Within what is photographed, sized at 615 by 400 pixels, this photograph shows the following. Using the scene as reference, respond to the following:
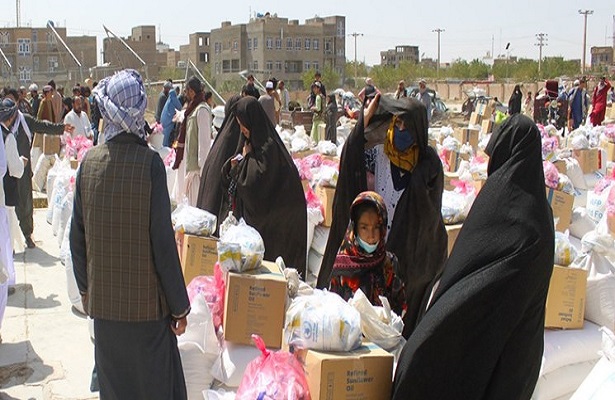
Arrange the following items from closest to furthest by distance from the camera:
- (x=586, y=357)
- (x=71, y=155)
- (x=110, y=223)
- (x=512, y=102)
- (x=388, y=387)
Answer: (x=388, y=387)
(x=110, y=223)
(x=586, y=357)
(x=71, y=155)
(x=512, y=102)

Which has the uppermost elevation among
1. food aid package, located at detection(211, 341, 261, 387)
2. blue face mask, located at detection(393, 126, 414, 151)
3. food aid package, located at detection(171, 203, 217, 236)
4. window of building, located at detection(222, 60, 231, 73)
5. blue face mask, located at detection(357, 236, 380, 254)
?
window of building, located at detection(222, 60, 231, 73)

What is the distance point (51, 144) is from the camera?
32.5 feet

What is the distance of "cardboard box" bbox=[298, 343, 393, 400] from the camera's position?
219 centimetres

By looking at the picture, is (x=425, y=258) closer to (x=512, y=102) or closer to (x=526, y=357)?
(x=526, y=357)

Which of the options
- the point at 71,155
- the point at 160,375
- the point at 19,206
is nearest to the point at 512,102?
the point at 71,155

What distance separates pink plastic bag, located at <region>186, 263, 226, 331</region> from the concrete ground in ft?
3.30

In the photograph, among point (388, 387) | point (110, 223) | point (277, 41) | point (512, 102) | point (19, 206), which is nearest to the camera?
point (388, 387)

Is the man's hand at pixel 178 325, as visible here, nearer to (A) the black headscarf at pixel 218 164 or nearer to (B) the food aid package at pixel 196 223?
(B) the food aid package at pixel 196 223

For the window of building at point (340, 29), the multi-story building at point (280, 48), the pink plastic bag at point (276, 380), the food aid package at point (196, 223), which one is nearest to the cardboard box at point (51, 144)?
the food aid package at point (196, 223)

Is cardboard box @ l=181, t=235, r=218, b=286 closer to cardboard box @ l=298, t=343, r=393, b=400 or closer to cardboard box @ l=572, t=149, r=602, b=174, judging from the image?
cardboard box @ l=298, t=343, r=393, b=400

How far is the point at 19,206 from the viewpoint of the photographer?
21.5 ft

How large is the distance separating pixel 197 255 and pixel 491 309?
2.30m

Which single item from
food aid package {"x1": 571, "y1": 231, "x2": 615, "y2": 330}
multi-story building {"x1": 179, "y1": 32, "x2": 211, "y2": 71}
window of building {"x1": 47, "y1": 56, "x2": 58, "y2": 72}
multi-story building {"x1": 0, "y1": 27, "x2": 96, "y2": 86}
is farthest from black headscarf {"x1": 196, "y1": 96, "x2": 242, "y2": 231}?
multi-story building {"x1": 179, "y1": 32, "x2": 211, "y2": 71}

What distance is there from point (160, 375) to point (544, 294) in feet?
4.71
